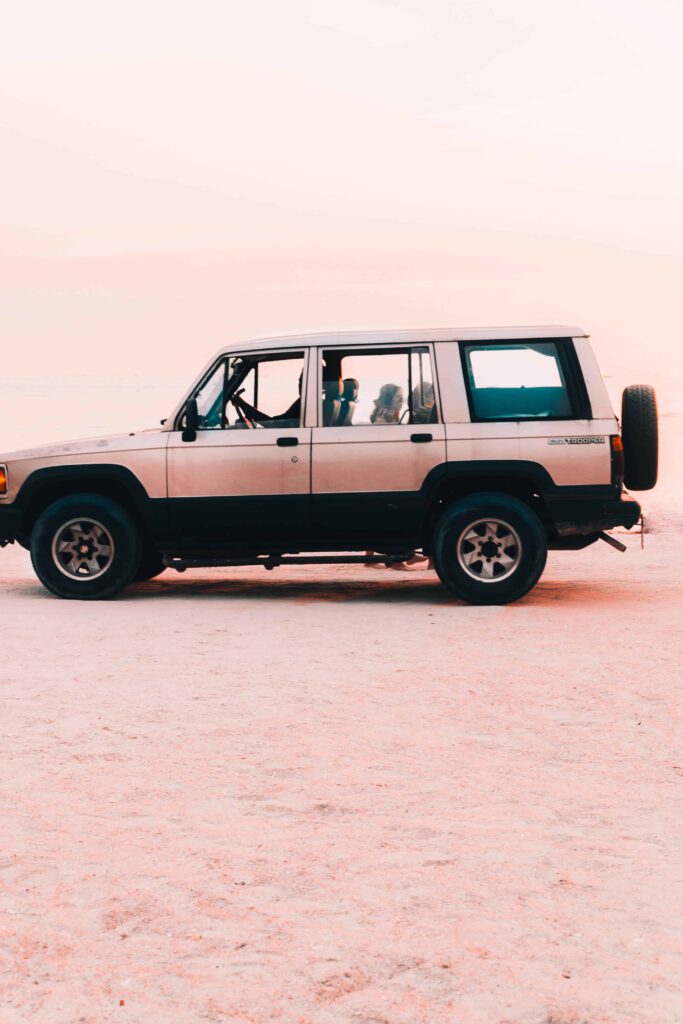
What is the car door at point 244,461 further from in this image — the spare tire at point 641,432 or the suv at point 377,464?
the spare tire at point 641,432

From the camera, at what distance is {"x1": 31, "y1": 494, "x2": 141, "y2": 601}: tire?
36.4ft

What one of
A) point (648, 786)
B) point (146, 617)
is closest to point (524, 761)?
point (648, 786)

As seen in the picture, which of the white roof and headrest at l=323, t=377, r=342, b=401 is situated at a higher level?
the white roof

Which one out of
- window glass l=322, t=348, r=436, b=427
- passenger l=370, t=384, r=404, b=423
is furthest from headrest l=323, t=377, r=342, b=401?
passenger l=370, t=384, r=404, b=423

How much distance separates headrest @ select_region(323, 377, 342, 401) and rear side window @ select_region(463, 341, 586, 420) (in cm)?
98

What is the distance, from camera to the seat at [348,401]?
11.0m

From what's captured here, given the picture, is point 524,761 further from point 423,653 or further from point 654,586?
point 654,586

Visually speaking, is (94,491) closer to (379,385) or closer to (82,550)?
(82,550)

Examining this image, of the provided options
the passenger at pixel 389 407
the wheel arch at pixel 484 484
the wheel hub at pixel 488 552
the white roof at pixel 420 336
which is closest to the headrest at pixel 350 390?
the passenger at pixel 389 407

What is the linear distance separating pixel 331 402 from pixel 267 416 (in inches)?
19.8

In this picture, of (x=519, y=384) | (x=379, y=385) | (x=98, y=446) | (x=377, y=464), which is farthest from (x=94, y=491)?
(x=519, y=384)

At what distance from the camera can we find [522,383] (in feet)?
35.8

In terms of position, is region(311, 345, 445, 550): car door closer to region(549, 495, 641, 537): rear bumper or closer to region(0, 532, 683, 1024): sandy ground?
region(549, 495, 641, 537): rear bumper

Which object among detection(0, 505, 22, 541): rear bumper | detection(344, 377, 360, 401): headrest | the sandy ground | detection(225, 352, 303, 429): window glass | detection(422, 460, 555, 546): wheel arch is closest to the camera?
the sandy ground
